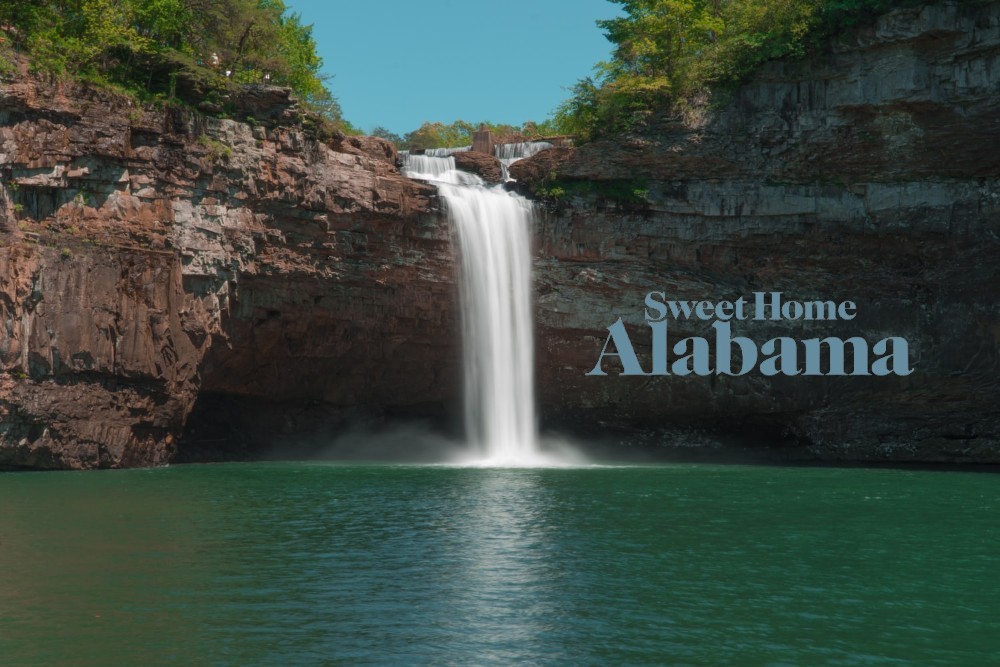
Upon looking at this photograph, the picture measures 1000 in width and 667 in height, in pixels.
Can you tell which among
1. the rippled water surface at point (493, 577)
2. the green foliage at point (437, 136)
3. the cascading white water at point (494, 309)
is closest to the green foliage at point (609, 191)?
the cascading white water at point (494, 309)

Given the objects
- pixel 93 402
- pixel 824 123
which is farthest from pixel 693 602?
pixel 824 123

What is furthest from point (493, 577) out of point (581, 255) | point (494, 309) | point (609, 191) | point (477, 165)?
point (477, 165)

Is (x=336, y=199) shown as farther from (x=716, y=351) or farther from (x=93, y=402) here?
(x=716, y=351)

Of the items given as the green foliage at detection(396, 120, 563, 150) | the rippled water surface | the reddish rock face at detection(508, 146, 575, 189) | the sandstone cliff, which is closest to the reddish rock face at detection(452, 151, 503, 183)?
the reddish rock face at detection(508, 146, 575, 189)

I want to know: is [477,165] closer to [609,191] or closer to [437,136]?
[609,191]

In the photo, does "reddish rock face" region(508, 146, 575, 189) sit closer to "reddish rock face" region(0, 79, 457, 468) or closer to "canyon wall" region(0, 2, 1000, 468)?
"canyon wall" region(0, 2, 1000, 468)

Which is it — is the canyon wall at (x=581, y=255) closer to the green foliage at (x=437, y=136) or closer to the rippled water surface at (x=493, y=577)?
the rippled water surface at (x=493, y=577)

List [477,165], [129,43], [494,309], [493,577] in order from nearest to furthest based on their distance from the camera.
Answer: [493,577] → [129,43] → [494,309] → [477,165]

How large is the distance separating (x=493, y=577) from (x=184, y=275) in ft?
60.7

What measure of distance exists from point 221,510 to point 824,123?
22.5m

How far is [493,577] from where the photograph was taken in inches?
481

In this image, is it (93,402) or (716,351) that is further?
(716,351)

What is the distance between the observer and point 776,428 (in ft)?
111

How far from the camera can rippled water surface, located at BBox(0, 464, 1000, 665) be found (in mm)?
9180
